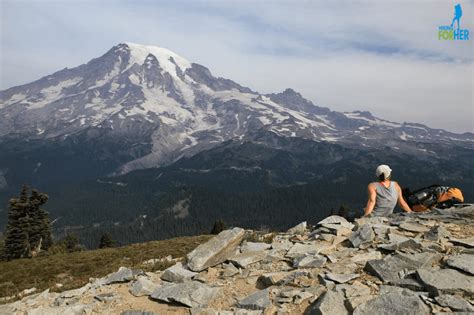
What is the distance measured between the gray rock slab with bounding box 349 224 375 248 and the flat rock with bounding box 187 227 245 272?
4.54m

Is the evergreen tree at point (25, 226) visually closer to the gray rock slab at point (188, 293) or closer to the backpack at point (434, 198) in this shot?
the gray rock slab at point (188, 293)

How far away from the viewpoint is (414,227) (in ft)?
47.3

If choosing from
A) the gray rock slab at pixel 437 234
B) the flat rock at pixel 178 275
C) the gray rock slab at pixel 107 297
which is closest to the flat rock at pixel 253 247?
the flat rock at pixel 178 275

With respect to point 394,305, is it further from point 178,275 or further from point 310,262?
point 178,275

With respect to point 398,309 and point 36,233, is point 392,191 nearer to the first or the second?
point 398,309

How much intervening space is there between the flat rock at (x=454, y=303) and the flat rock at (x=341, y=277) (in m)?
2.38

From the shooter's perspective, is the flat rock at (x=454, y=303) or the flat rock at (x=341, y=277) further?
the flat rock at (x=341, y=277)

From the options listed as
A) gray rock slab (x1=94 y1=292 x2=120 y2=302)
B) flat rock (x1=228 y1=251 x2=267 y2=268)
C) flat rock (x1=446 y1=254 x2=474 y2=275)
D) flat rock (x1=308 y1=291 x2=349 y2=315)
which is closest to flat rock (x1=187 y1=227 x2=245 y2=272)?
flat rock (x1=228 y1=251 x2=267 y2=268)

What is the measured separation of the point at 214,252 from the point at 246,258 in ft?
4.56

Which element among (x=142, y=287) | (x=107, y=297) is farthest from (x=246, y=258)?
(x=107, y=297)

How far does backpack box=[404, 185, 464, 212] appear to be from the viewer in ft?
56.9

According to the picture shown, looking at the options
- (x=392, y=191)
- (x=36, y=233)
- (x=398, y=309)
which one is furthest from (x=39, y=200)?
(x=398, y=309)

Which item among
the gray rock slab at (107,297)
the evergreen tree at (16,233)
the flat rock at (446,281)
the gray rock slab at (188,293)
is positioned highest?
the flat rock at (446,281)

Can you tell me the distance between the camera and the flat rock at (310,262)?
1206 cm
